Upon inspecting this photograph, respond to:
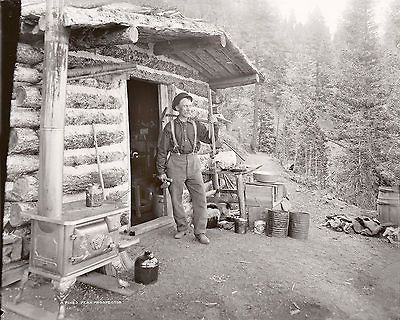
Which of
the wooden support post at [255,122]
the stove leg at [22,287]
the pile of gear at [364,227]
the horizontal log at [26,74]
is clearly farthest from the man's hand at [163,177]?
the wooden support post at [255,122]

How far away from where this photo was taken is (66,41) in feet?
11.7

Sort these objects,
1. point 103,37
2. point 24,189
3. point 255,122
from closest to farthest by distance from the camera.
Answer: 1. point 103,37
2. point 24,189
3. point 255,122

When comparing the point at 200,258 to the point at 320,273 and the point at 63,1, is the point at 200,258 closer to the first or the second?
the point at 320,273

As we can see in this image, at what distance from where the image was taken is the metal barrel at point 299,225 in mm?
6324

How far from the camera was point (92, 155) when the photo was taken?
5.15 meters

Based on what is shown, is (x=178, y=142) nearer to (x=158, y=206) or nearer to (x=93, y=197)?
(x=158, y=206)

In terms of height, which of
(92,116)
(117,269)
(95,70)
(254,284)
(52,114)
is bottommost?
(254,284)

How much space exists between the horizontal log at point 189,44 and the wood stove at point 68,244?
3.00 metres

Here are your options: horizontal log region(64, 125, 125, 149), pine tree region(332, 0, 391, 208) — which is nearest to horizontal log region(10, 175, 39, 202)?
horizontal log region(64, 125, 125, 149)

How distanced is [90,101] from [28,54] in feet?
3.42

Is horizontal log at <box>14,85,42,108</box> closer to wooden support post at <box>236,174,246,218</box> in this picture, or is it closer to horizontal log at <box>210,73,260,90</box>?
wooden support post at <box>236,174,246,218</box>

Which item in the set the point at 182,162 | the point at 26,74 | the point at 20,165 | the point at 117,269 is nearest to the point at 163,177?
the point at 182,162

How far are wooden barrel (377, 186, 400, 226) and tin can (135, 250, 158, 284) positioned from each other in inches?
192

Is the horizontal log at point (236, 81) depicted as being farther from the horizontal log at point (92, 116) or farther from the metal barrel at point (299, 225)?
the horizontal log at point (92, 116)
